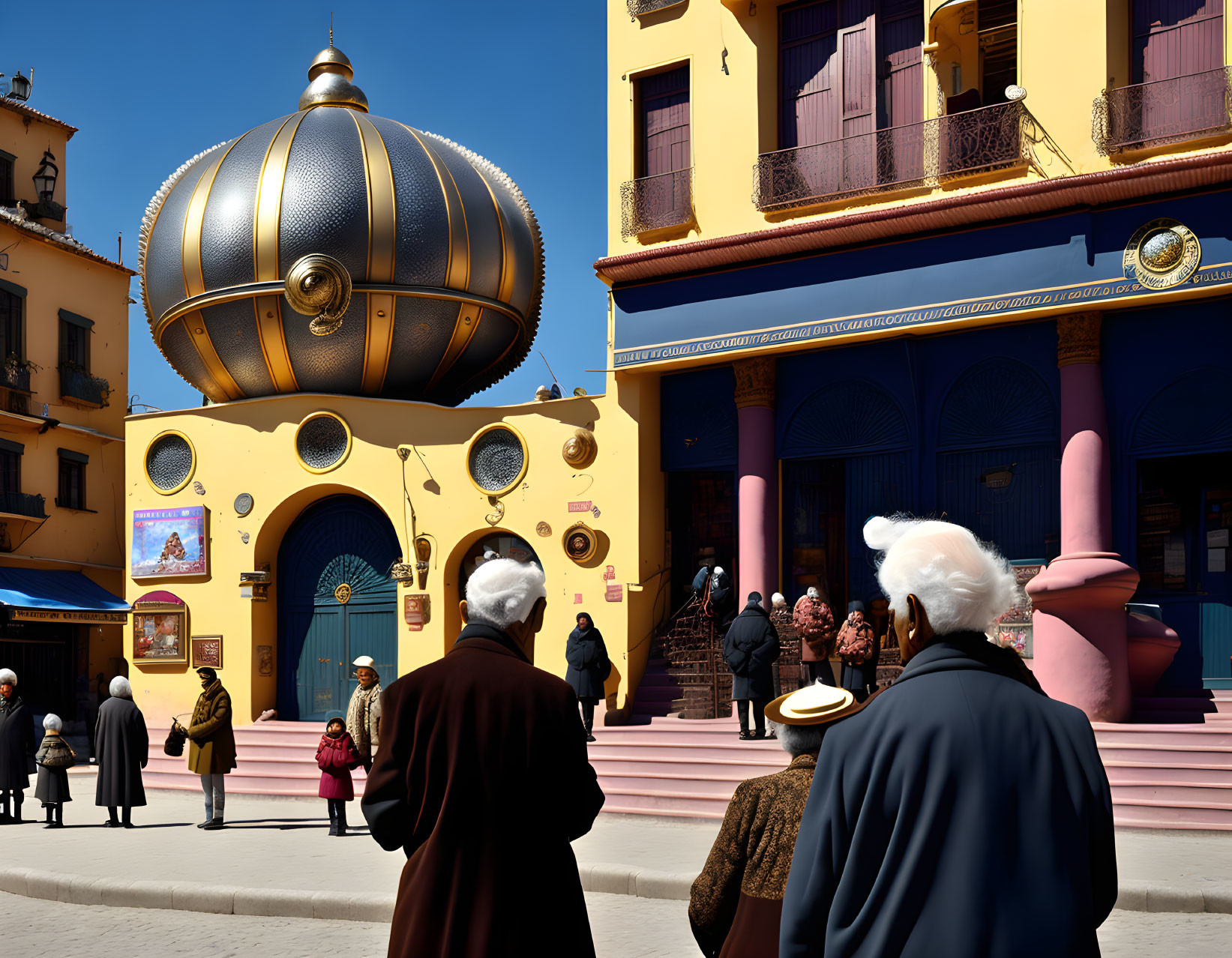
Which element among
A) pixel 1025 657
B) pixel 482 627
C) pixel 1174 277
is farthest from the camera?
pixel 1025 657

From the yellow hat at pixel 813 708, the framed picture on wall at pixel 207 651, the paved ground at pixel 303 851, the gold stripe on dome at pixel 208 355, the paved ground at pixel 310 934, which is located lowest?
the paved ground at pixel 303 851

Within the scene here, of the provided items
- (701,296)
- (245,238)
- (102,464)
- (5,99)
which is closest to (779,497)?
(701,296)

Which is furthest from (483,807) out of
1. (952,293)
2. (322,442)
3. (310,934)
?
(322,442)

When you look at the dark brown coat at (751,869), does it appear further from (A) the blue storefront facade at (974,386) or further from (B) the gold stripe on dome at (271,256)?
(B) the gold stripe on dome at (271,256)

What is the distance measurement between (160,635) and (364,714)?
981 centimetres

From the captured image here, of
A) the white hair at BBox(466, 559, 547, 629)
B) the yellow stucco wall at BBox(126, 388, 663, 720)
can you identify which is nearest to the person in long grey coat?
the yellow stucco wall at BBox(126, 388, 663, 720)

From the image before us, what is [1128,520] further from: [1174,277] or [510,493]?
[510,493]

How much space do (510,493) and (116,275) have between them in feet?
53.2

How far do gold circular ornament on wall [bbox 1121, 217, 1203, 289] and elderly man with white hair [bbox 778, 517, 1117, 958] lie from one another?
1436 centimetres

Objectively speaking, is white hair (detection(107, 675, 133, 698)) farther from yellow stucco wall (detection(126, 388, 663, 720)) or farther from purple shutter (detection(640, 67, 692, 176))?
purple shutter (detection(640, 67, 692, 176))

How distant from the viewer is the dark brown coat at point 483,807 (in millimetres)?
4164

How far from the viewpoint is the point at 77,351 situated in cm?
3080

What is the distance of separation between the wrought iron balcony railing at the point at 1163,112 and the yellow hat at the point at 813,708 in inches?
529

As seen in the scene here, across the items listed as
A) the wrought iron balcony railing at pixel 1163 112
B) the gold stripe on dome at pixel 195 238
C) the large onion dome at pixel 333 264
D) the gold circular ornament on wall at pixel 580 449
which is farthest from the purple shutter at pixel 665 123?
the gold stripe on dome at pixel 195 238
